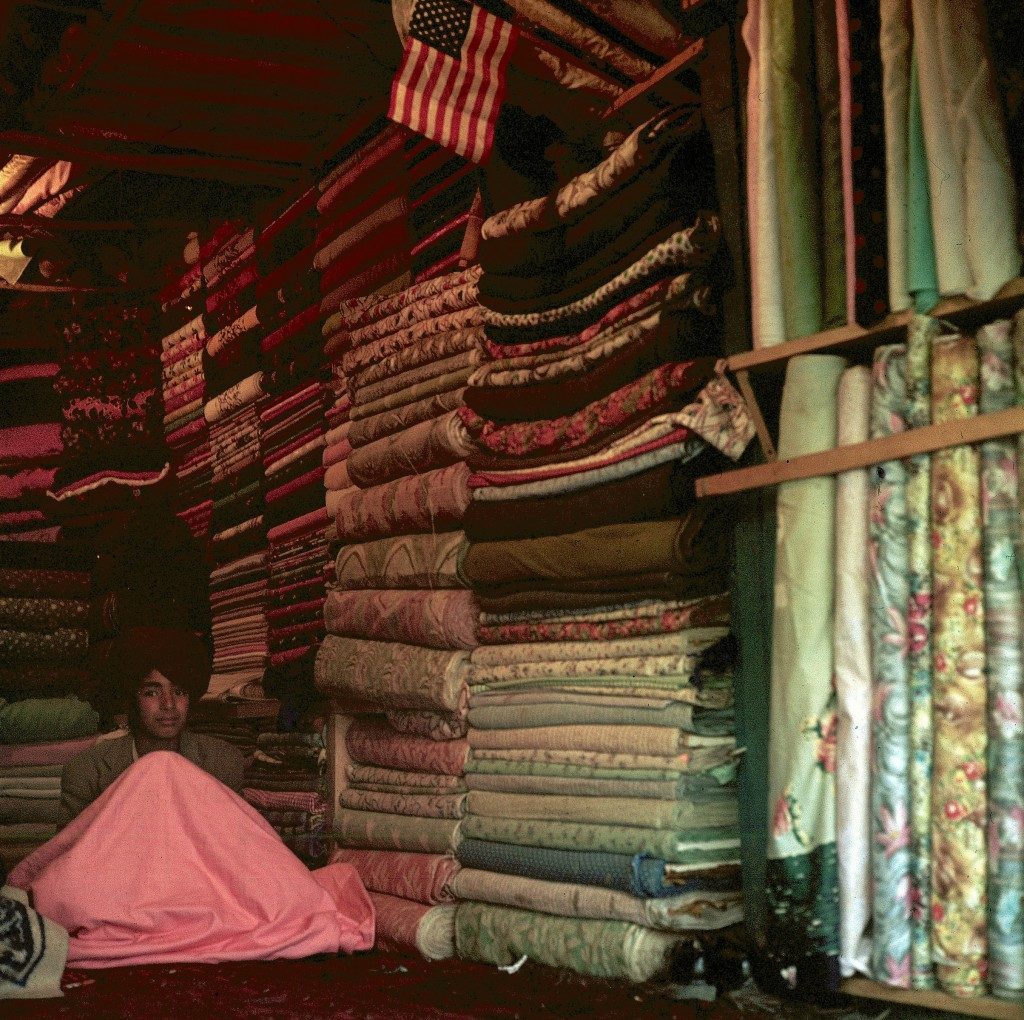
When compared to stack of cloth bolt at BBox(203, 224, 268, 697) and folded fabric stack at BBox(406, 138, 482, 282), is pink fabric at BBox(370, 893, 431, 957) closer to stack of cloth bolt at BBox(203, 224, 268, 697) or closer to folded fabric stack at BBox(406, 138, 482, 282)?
stack of cloth bolt at BBox(203, 224, 268, 697)

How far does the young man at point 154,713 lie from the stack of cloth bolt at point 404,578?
588 millimetres

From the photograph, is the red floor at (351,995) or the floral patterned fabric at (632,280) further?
the floral patterned fabric at (632,280)

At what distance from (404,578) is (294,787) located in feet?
3.44

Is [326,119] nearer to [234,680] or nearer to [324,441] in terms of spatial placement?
[324,441]

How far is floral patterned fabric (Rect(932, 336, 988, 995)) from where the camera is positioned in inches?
87.4

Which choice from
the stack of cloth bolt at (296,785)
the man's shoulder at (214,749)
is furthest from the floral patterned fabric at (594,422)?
the man's shoulder at (214,749)

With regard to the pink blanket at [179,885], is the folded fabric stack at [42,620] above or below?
above

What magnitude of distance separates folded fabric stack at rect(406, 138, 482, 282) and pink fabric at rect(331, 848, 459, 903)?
1456 millimetres

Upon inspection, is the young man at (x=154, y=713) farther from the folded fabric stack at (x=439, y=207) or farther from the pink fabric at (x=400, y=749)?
the folded fabric stack at (x=439, y=207)

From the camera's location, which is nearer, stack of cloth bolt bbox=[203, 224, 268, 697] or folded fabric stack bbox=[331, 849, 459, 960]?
folded fabric stack bbox=[331, 849, 459, 960]

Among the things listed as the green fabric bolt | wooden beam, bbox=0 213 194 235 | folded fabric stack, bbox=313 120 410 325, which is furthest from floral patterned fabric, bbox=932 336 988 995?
wooden beam, bbox=0 213 194 235

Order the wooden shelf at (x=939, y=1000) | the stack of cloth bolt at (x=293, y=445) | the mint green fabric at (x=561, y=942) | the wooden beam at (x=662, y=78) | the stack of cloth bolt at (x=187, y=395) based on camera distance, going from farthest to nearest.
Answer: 1. the stack of cloth bolt at (x=187, y=395)
2. the stack of cloth bolt at (x=293, y=445)
3. the wooden beam at (x=662, y=78)
4. the mint green fabric at (x=561, y=942)
5. the wooden shelf at (x=939, y=1000)

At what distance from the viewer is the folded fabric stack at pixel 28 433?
5.72 meters

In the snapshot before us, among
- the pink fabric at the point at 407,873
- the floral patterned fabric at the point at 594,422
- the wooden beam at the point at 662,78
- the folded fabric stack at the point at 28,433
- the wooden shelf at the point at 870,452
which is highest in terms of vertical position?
the wooden beam at the point at 662,78
